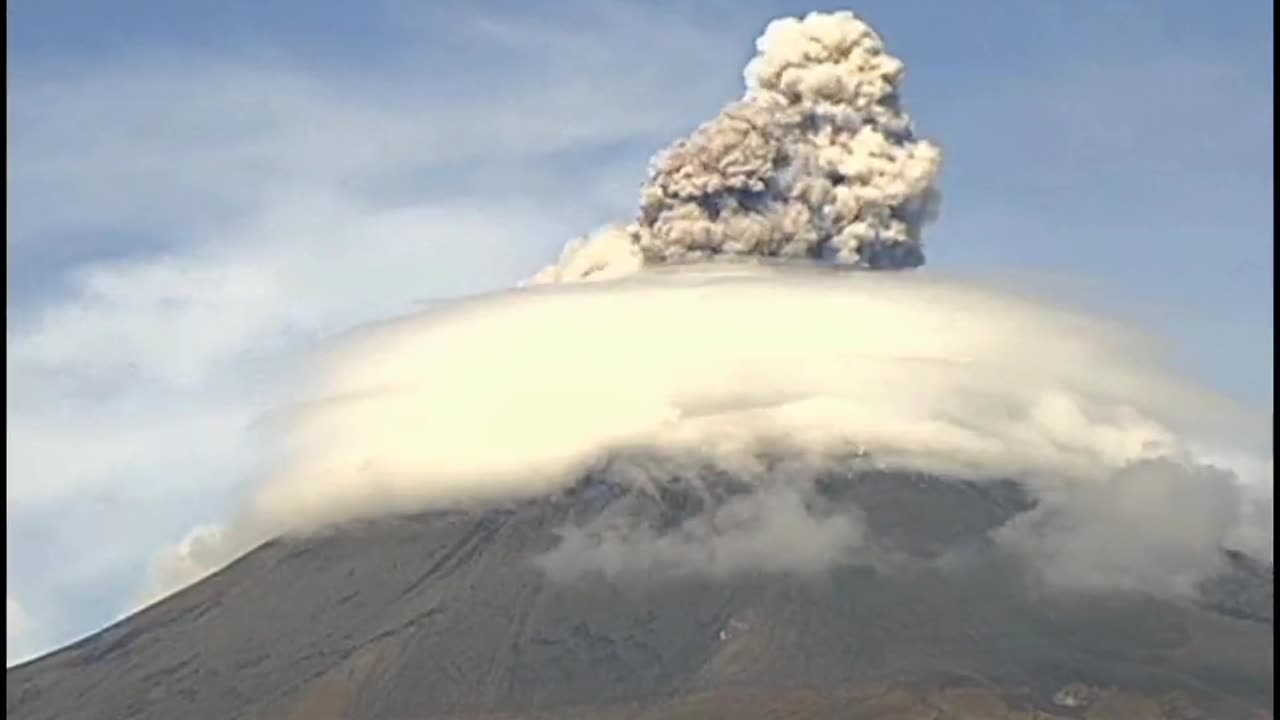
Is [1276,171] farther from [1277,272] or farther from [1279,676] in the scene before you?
[1279,676]

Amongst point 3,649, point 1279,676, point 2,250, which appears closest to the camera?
point 2,250

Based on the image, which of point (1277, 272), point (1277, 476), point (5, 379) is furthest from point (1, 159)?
point (1277, 476)

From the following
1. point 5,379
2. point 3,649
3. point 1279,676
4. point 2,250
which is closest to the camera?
point 2,250

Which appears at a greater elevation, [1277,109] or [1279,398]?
[1277,109]

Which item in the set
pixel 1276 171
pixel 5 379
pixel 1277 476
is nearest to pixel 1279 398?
pixel 1277 476

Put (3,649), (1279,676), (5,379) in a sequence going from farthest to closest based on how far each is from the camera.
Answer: (1279,676)
(3,649)
(5,379)

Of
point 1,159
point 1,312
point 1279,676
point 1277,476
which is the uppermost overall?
point 1,159

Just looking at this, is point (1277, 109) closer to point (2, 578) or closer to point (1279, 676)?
point (1279, 676)

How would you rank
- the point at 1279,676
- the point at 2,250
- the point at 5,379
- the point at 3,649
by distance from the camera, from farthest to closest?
the point at 1279,676 → the point at 3,649 → the point at 5,379 → the point at 2,250

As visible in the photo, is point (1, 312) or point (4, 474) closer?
point (1, 312)
